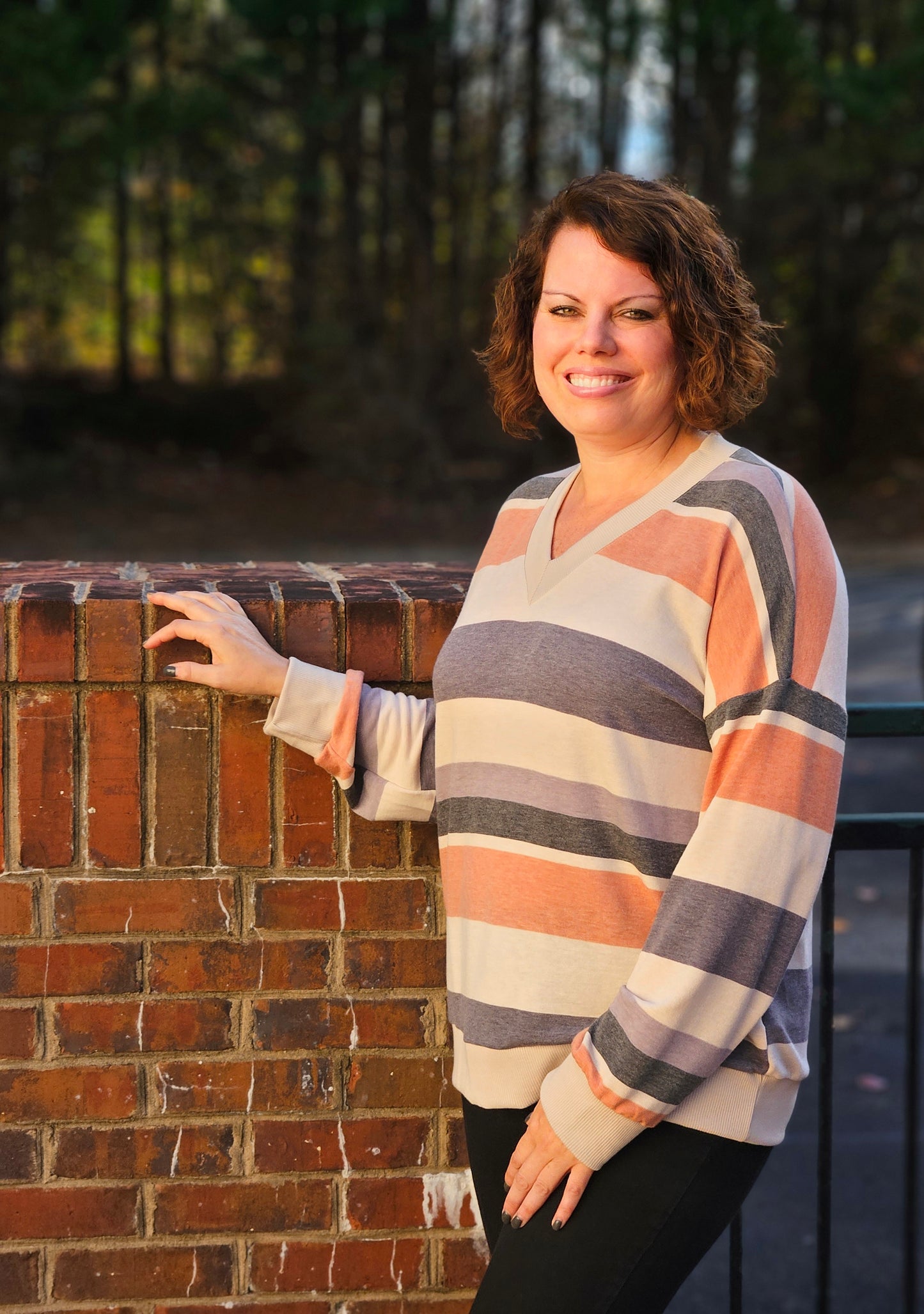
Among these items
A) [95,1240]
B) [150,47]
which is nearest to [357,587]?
[95,1240]

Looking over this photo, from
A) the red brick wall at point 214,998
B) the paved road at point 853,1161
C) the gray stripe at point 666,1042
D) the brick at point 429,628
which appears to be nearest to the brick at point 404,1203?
the red brick wall at point 214,998

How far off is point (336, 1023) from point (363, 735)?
0.42 meters

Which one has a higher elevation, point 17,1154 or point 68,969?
point 68,969

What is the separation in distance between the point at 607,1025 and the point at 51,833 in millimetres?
792

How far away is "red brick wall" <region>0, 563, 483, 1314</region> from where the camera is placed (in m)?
1.91

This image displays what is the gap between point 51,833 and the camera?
191cm

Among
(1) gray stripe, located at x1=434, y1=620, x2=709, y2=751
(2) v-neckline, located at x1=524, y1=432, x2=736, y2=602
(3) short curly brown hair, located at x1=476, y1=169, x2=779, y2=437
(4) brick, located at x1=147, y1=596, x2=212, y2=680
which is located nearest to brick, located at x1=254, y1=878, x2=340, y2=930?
(4) brick, located at x1=147, y1=596, x2=212, y2=680

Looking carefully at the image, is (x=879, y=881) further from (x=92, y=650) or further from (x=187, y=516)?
(x=187, y=516)

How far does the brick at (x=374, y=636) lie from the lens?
1.95m

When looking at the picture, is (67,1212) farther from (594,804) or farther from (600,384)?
(600,384)

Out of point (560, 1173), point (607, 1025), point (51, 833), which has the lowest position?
point (560, 1173)

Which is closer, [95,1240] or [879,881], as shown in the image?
[95,1240]

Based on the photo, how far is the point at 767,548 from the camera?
63.9 inches

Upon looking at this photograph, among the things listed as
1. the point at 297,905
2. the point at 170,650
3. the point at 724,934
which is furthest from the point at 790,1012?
the point at 170,650
